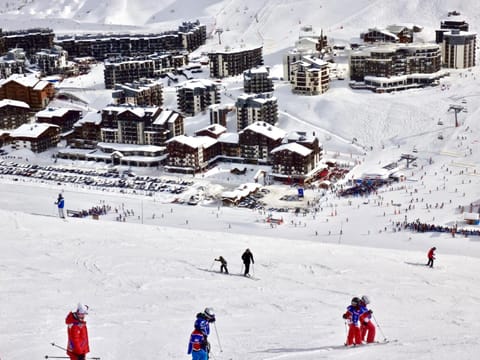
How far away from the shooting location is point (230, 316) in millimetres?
13359

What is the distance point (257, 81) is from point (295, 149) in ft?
44.4

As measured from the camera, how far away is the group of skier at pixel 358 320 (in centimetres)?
1096

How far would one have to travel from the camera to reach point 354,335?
1104 cm

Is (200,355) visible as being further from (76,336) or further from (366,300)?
(366,300)

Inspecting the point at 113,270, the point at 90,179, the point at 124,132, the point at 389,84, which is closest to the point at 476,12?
the point at 389,84

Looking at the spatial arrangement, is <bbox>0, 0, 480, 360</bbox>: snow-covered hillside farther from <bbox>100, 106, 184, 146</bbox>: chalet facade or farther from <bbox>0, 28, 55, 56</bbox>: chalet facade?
<bbox>0, 28, 55, 56</bbox>: chalet facade

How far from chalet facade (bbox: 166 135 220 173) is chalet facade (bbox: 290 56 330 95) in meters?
11.1

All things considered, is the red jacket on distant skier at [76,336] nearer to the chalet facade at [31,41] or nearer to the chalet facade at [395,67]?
the chalet facade at [395,67]

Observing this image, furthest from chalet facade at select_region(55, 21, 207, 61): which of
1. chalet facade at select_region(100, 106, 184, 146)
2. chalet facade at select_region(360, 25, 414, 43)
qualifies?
chalet facade at select_region(100, 106, 184, 146)

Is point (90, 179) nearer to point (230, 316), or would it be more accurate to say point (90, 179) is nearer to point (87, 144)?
point (87, 144)

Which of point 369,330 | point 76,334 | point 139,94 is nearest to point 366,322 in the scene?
point 369,330

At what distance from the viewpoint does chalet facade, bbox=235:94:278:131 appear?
4775 cm

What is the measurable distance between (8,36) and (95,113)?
30.2 meters

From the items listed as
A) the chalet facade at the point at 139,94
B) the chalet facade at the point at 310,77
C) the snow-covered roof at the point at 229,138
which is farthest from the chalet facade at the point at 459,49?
the chalet facade at the point at 139,94
